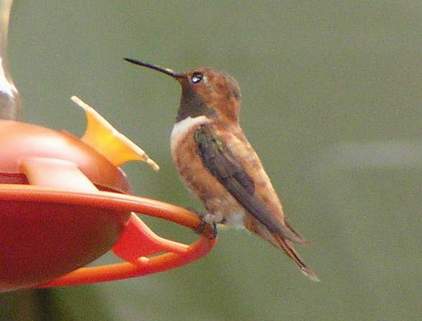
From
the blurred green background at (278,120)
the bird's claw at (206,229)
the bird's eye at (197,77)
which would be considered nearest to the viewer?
the bird's claw at (206,229)

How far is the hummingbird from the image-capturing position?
135cm

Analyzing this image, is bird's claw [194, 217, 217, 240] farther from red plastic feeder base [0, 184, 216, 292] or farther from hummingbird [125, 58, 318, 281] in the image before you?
hummingbird [125, 58, 318, 281]

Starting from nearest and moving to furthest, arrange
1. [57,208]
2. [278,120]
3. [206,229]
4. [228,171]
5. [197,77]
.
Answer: [57,208] < [206,229] < [228,171] < [197,77] < [278,120]

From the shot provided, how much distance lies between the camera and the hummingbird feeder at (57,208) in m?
0.88

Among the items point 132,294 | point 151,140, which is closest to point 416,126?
point 151,140

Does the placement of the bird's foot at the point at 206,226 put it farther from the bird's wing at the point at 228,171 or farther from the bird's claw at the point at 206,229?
the bird's wing at the point at 228,171

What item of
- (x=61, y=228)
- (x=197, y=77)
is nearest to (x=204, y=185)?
(x=197, y=77)

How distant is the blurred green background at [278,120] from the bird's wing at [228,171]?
2.83 ft

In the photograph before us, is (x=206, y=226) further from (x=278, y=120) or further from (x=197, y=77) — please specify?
(x=278, y=120)

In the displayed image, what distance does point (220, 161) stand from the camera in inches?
54.1

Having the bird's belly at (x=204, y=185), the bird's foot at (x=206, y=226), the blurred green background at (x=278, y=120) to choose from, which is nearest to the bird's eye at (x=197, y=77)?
the bird's belly at (x=204, y=185)

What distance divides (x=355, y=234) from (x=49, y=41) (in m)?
0.95

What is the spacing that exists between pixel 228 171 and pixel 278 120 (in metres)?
0.98

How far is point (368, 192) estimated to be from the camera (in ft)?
7.50
